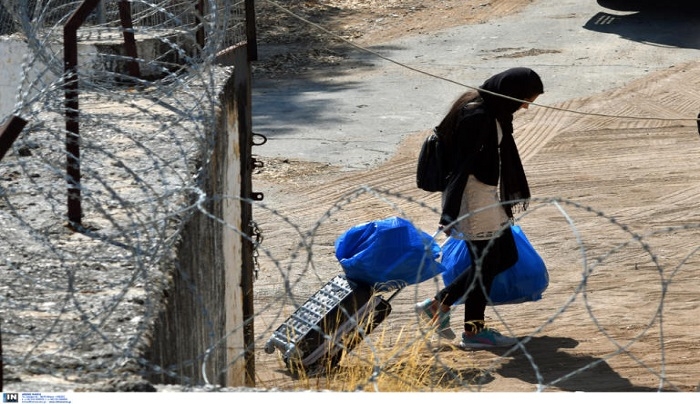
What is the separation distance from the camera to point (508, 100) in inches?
222

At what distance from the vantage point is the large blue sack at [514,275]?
20.7ft

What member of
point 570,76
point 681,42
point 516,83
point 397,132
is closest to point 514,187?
point 516,83

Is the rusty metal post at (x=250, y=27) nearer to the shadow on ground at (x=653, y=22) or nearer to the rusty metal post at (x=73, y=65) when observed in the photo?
the rusty metal post at (x=73, y=65)

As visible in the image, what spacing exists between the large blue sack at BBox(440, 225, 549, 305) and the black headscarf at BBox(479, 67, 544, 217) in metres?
0.58

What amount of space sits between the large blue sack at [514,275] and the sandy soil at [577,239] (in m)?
0.30

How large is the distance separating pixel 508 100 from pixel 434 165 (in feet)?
1.65

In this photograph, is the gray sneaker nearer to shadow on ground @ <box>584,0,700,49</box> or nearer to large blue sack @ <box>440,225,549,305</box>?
large blue sack @ <box>440,225,549,305</box>

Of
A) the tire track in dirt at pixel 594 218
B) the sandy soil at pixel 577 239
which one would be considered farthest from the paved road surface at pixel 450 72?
the tire track in dirt at pixel 594 218

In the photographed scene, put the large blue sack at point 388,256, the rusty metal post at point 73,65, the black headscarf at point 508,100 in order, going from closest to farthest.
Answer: the rusty metal post at point 73,65 → the black headscarf at point 508,100 → the large blue sack at point 388,256

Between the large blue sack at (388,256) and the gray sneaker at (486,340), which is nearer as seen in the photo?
the large blue sack at (388,256)

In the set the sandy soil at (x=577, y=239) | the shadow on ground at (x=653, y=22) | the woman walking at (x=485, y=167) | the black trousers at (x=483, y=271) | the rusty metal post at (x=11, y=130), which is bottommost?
the sandy soil at (x=577, y=239)

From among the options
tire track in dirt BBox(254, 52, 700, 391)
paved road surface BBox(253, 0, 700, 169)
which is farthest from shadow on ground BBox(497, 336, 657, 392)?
paved road surface BBox(253, 0, 700, 169)

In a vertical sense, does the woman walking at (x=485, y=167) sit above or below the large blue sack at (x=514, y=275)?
above

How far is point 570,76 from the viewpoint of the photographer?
1312 centimetres
